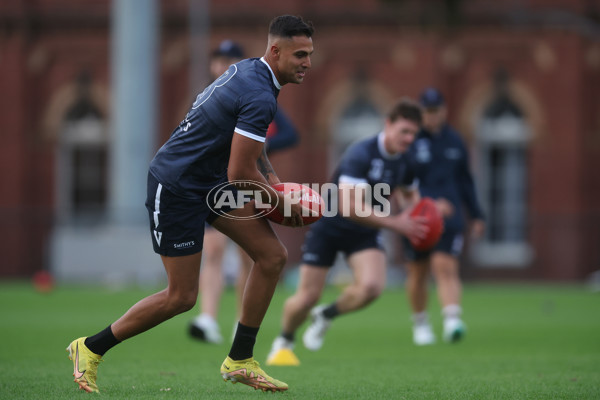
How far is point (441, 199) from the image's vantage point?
11.6 metres

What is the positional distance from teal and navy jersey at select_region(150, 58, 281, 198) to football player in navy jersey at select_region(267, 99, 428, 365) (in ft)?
8.70

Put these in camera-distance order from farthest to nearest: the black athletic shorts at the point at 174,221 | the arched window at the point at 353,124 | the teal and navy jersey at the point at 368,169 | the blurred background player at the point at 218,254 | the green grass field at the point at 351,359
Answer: the arched window at the point at 353,124 < the blurred background player at the point at 218,254 < the teal and navy jersey at the point at 368,169 < the green grass field at the point at 351,359 < the black athletic shorts at the point at 174,221

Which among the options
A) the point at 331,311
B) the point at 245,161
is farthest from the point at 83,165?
the point at 245,161

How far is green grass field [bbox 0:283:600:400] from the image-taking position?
21.8ft

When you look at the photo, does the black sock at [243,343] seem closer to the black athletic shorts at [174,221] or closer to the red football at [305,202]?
the black athletic shorts at [174,221]

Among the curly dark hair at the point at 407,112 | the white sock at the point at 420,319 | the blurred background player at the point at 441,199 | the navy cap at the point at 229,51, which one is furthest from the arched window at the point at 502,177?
the curly dark hair at the point at 407,112

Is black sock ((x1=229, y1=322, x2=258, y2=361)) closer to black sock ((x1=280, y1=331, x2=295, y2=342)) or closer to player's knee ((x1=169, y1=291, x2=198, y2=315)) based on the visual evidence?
player's knee ((x1=169, y1=291, x2=198, y2=315))

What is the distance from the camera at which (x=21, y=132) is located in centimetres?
3238

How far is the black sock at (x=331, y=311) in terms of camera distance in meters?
9.38

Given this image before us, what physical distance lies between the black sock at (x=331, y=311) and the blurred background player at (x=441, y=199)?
69.6 inches

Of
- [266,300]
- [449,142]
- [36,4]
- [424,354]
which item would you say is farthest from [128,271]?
[266,300]

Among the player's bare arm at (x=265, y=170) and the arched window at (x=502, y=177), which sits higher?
the player's bare arm at (x=265, y=170)

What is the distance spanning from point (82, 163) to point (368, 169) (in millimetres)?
24935

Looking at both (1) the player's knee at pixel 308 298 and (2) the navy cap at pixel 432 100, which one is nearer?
(1) the player's knee at pixel 308 298
